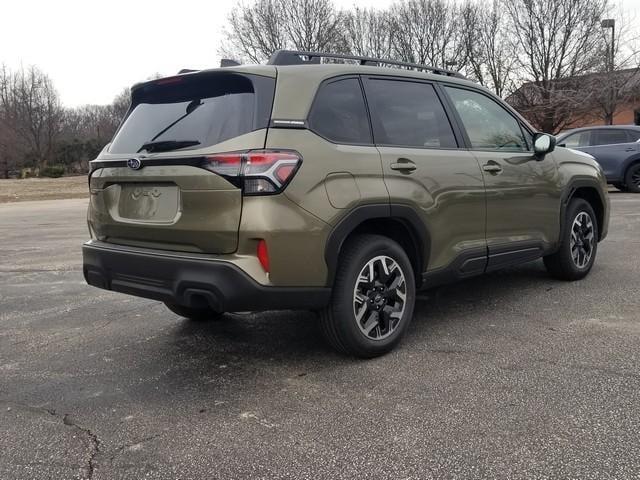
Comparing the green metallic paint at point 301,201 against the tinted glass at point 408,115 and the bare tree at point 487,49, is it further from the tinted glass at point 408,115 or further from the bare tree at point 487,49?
the bare tree at point 487,49

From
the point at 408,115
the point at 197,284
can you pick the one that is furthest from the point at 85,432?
the point at 408,115

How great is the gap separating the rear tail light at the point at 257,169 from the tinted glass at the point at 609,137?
13617mm

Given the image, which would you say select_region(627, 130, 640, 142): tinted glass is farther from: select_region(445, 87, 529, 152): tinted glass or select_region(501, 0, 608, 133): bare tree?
select_region(501, 0, 608, 133): bare tree

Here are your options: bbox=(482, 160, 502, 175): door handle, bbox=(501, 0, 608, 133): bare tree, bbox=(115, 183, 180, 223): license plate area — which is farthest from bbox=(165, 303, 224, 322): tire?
bbox=(501, 0, 608, 133): bare tree

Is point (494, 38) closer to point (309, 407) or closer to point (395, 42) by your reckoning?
point (395, 42)

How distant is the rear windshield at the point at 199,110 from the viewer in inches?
128

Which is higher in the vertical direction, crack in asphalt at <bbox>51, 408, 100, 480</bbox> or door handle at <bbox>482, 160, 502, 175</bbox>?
door handle at <bbox>482, 160, 502, 175</bbox>

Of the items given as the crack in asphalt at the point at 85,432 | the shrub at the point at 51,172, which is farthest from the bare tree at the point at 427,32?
the crack in asphalt at the point at 85,432

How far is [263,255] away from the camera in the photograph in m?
3.10

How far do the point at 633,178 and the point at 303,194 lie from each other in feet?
45.8

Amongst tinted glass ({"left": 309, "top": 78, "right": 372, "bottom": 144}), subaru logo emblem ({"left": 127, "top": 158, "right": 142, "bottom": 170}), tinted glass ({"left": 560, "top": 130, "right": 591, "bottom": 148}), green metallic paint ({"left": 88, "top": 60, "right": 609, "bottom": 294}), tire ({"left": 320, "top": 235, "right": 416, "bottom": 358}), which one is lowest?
tire ({"left": 320, "top": 235, "right": 416, "bottom": 358})

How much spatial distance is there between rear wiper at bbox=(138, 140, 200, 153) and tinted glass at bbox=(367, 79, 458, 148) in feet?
3.83

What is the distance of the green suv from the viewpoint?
312 centimetres

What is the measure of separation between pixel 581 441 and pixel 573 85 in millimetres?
30434
